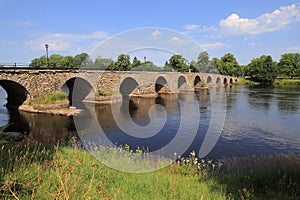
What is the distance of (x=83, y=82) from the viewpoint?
137ft

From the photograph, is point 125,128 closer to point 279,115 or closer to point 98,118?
point 98,118

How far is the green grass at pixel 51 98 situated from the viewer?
31.2 meters

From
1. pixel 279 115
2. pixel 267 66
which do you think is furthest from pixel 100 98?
pixel 267 66

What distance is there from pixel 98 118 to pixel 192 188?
76.2ft

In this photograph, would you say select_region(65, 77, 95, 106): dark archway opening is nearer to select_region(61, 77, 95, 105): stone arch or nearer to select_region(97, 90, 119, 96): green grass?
select_region(61, 77, 95, 105): stone arch

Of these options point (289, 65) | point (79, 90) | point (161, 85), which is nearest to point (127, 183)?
point (79, 90)

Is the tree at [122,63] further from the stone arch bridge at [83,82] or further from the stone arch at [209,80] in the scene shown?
the stone arch at [209,80]

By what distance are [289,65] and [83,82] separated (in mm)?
109196

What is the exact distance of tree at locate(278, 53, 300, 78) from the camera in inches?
4540

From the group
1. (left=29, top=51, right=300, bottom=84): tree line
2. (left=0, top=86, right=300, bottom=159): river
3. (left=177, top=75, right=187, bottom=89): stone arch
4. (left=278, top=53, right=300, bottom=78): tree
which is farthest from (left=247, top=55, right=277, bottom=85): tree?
(left=0, top=86, right=300, bottom=159): river

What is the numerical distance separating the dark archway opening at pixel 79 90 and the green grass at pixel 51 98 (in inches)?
366

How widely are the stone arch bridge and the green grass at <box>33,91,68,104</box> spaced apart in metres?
0.59

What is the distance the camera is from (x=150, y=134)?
2169 cm

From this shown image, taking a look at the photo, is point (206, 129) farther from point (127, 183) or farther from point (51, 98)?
point (51, 98)
